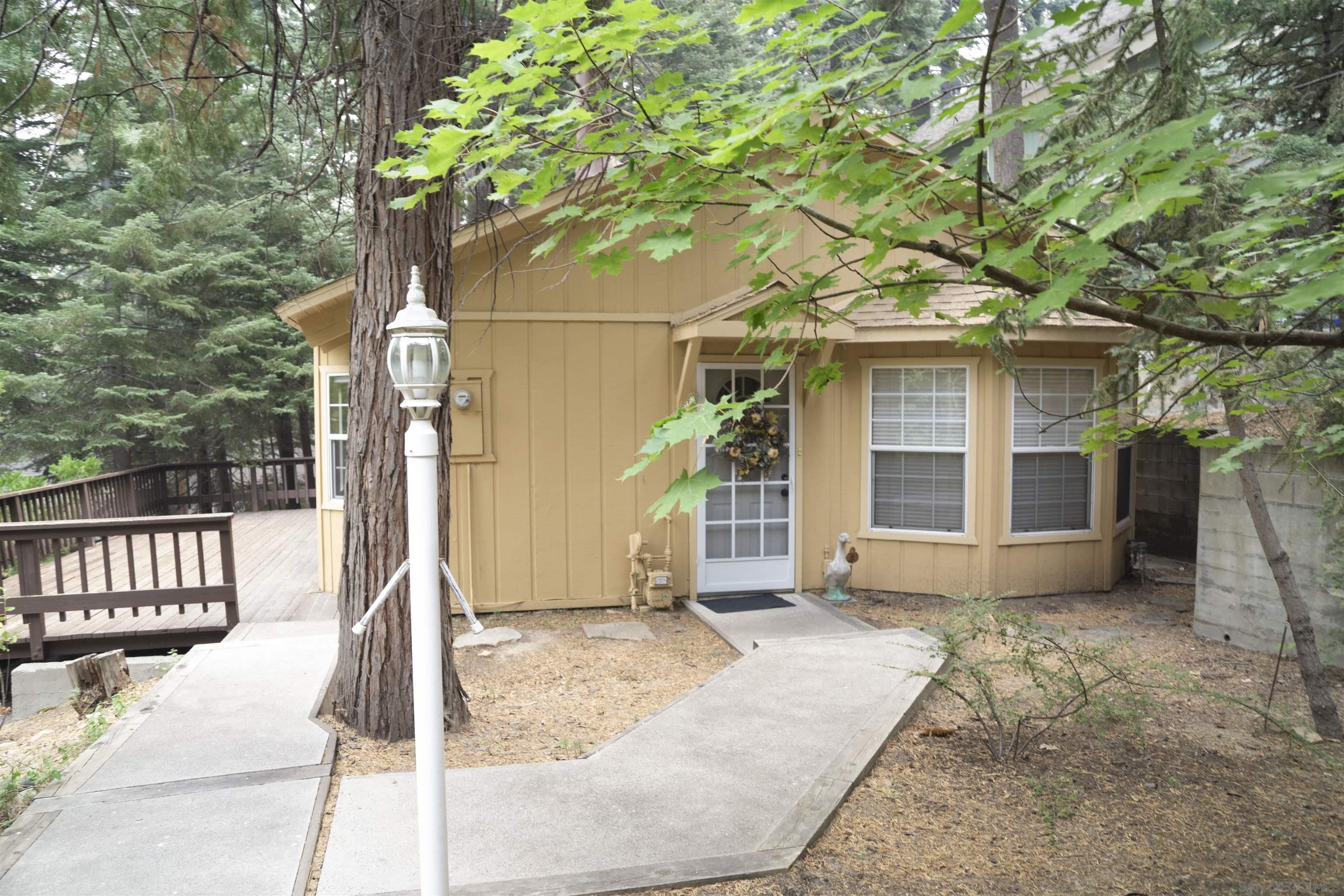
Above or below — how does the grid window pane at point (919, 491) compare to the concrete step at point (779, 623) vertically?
above

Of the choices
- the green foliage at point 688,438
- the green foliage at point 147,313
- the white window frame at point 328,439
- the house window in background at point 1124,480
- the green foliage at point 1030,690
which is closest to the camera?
the green foliage at point 688,438

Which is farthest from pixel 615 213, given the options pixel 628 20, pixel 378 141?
pixel 378 141

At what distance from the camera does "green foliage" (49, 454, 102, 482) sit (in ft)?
34.8

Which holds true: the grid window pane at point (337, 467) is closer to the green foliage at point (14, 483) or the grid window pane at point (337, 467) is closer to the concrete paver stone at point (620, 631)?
the concrete paver stone at point (620, 631)

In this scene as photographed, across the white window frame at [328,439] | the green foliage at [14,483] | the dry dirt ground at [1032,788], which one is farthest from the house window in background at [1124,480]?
the green foliage at [14,483]

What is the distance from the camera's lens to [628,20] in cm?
220

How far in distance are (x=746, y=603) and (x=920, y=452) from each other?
2.08 m

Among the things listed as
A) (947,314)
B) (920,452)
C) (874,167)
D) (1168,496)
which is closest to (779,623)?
(920,452)

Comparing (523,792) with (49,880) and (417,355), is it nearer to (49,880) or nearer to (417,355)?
(49,880)

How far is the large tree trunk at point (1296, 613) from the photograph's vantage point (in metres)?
4.61

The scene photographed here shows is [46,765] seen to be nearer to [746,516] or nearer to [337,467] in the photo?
[337,467]

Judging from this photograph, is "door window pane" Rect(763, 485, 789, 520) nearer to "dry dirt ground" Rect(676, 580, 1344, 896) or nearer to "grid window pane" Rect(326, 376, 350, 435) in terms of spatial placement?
"dry dirt ground" Rect(676, 580, 1344, 896)

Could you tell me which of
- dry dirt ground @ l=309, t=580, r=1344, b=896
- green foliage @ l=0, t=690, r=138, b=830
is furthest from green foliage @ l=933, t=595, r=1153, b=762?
green foliage @ l=0, t=690, r=138, b=830

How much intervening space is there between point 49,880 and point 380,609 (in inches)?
65.8
